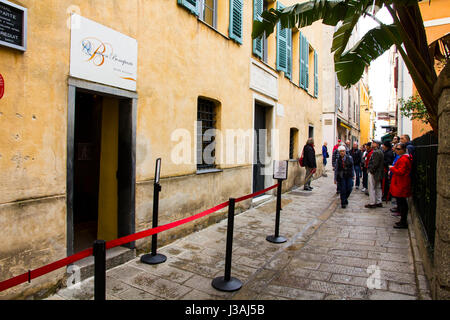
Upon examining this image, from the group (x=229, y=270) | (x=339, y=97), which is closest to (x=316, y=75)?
(x=339, y=97)

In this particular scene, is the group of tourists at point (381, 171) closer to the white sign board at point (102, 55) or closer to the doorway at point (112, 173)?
the doorway at point (112, 173)

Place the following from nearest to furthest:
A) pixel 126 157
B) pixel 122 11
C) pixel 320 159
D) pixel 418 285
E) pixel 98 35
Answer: pixel 418 285 → pixel 98 35 → pixel 122 11 → pixel 126 157 → pixel 320 159

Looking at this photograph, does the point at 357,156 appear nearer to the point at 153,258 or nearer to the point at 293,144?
the point at 293,144

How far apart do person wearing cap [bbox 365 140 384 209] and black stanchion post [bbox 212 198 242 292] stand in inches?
237

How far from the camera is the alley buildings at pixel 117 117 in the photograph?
3.16 metres

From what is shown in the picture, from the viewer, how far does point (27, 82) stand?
3.20 m

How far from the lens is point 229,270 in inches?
146

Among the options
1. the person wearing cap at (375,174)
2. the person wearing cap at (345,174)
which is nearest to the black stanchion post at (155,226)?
the person wearing cap at (345,174)

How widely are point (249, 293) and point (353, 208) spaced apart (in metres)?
5.93

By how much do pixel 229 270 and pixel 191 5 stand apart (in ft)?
15.4

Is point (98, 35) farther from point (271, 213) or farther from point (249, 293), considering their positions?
point (271, 213)

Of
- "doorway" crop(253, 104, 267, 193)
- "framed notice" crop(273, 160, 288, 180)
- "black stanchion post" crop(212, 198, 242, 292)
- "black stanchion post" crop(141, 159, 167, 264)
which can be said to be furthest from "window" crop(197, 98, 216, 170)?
"black stanchion post" crop(212, 198, 242, 292)

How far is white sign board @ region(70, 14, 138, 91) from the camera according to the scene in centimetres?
368

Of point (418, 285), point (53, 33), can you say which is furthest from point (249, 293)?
point (53, 33)
